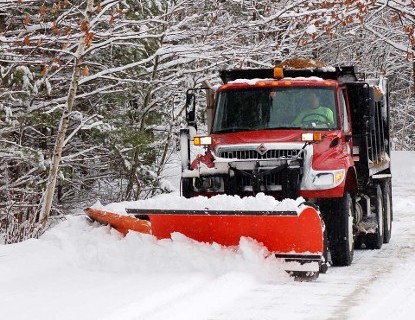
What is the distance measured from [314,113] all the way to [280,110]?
39cm

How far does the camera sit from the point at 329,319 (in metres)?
6.59

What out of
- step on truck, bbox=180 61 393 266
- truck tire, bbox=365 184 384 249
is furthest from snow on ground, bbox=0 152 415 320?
truck tire, bbox=365 184 384 249

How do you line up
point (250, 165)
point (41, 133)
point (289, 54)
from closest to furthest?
point (250, 165) → point (41, 133) → point (289, 54)

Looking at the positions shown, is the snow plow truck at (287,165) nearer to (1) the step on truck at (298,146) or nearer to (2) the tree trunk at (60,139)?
(1) the step on truck at (298,146)

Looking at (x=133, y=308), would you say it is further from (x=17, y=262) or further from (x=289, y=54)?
(x=289, y=54)

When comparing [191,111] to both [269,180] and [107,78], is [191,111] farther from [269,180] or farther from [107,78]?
[107,78]

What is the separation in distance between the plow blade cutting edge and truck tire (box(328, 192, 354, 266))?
1.07m

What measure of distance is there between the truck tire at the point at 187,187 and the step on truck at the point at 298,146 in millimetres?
12

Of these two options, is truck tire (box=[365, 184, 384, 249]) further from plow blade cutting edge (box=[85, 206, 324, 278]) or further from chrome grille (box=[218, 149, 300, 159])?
plow blade cutting edge (box=[85, 206, 324, 278])

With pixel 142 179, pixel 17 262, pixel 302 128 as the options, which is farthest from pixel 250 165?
pixel 142 179

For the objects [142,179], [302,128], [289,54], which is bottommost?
[142,179]

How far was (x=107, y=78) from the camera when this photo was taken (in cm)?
1391

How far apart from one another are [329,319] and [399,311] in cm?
66

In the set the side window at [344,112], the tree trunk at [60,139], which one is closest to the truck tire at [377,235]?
the side window at [344,112]
